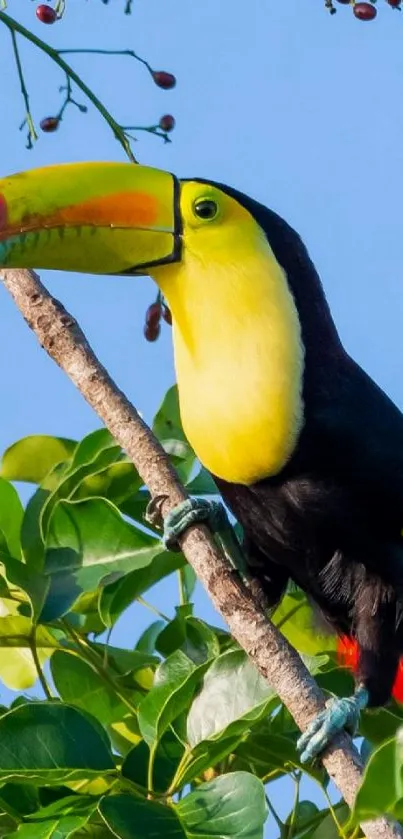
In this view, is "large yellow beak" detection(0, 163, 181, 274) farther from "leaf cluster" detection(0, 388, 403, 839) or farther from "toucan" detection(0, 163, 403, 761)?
"leaf cluster" detection(0, 388, 403, 839)

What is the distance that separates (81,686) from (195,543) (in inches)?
11.6

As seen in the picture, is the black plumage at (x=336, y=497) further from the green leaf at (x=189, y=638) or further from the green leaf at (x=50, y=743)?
the green leaf at (x=50, y=743)

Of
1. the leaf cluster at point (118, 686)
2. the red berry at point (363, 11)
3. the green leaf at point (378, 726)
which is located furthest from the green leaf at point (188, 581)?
the red berry at point (363, 11)

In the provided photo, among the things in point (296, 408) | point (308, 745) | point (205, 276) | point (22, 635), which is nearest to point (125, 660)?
point (22, 635)

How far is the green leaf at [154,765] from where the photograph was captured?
Answer: 2.11 meters

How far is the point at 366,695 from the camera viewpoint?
110 inches

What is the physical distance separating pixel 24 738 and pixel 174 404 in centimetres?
106

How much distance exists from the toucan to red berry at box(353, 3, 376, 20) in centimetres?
44

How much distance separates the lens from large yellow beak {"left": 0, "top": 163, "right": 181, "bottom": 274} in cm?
267

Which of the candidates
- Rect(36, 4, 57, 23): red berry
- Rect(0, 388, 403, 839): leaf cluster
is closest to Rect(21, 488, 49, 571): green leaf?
Rect(0, 388, 403, 839): leaf cluster

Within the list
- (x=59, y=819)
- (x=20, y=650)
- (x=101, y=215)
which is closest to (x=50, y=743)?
(x=59, y=819)

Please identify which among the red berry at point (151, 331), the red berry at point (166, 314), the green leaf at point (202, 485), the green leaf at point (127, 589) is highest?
the red berry at point (166, 314)

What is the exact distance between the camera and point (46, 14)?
10.2 ft

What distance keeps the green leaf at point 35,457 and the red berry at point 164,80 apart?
954 mm
